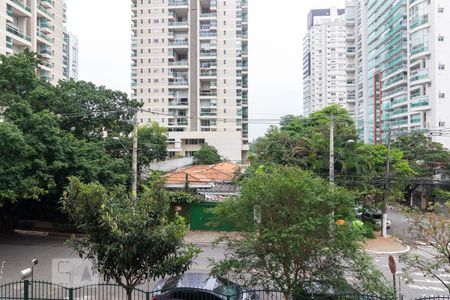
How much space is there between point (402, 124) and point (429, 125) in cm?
668

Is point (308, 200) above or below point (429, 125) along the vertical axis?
below

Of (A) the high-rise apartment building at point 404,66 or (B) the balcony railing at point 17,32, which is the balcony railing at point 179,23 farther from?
(A) the high-rise apartment building at point 404,66

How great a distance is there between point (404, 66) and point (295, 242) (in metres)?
49.5

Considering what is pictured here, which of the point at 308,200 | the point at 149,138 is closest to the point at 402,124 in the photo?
the point at 149,138

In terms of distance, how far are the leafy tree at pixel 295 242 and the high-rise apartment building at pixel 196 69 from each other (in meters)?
51.8

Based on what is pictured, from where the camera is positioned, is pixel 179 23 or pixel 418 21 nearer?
pixel 418 21

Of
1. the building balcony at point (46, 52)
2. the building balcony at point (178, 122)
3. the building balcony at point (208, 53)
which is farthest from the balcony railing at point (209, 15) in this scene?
the building balcony at point (46, 52)

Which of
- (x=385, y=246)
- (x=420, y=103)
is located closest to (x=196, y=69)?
(x=420, y=103)

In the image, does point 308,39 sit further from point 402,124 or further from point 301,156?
point 301,156

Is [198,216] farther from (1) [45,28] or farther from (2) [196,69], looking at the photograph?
(2) [196,69]

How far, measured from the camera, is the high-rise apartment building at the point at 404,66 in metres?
44.1

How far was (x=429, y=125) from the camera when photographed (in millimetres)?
45594

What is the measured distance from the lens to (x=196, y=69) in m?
62.1

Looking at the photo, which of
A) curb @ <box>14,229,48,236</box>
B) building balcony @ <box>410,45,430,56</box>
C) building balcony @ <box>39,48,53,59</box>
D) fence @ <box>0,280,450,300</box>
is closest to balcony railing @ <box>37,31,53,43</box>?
building balcony @ <box>39,48,53,59</box>
